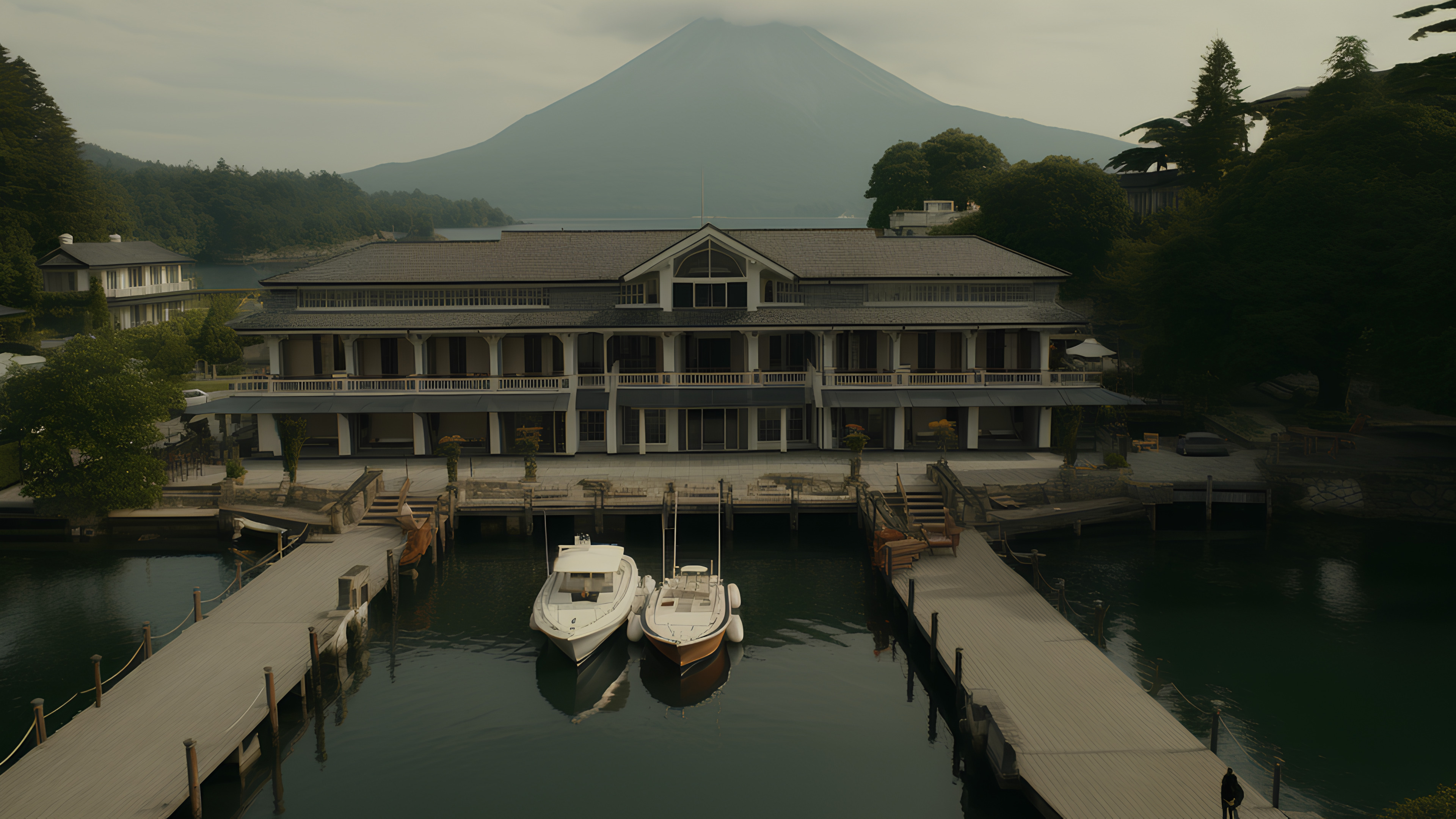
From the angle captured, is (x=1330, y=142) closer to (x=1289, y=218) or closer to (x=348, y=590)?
(x=1289, y=218)

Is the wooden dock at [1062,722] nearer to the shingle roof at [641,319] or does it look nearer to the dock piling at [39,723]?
the dock piling at [39,723]

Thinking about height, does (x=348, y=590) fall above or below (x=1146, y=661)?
above

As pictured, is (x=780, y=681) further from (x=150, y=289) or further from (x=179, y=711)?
(x=150, y=289)

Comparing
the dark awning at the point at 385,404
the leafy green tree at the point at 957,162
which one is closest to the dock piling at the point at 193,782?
the dark awning at the point at 385,404

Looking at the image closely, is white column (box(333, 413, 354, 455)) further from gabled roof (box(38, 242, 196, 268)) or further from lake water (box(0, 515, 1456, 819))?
gabled roof (box(38, 242, 196, 268))

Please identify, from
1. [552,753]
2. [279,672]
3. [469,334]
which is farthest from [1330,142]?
[279,672]

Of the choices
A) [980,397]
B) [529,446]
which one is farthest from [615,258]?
[980,397]
